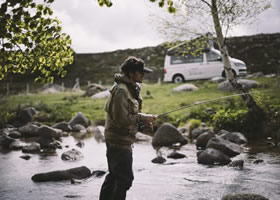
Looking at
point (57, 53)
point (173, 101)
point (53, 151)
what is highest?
point (57, 53)

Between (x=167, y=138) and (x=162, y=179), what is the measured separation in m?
5.12

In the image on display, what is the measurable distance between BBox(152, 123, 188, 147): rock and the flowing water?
1.86m

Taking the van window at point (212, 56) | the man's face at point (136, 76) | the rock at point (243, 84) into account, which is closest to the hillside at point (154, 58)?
the van window at point (212, 56)

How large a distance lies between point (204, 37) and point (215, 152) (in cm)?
567

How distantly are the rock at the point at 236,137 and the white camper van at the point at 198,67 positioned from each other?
35.5 feet

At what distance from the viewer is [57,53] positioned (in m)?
6.09

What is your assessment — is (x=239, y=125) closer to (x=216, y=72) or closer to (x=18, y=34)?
(x=18, y=34)

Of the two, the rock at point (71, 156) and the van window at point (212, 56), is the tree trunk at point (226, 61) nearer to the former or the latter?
the rock at point (71, 156)

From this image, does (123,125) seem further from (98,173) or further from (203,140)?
(203,140)

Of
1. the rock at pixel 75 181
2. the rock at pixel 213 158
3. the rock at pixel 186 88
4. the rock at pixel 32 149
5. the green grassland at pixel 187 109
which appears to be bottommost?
the rock at pixel 32 149

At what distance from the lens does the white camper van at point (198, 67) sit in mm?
23062

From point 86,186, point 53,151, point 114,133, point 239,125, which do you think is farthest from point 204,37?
point 114,133

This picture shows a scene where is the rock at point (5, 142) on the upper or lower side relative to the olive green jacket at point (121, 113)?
lower

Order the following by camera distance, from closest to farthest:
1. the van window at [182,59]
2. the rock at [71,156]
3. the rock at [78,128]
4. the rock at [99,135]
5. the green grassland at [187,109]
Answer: the rock at [71,156] < the green grassland at [187,109] < the rock at [99,135] < the rock at [78,128] < the van window at [182,59]
